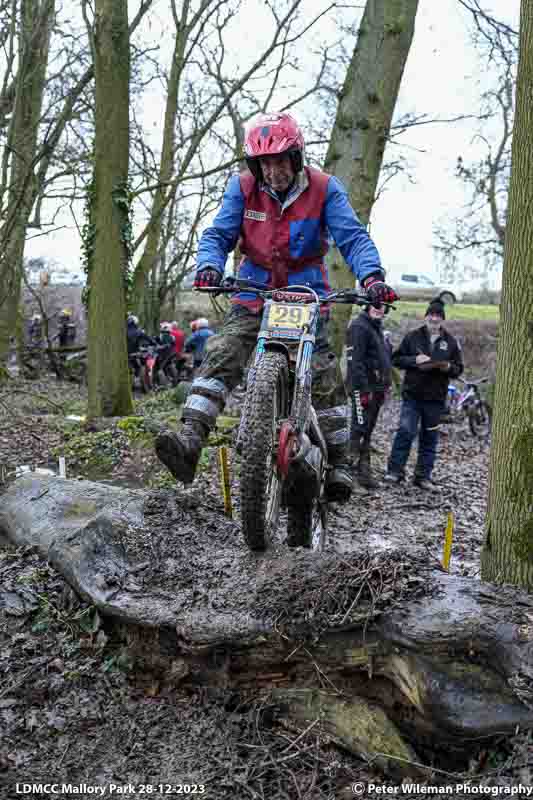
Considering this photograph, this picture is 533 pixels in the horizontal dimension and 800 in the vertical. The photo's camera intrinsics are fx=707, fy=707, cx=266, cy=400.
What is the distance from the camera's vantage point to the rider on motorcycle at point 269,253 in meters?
4.09

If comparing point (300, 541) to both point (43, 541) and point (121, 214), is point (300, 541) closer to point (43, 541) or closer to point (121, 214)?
point (43, 541)

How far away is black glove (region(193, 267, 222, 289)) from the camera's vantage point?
13.2ft

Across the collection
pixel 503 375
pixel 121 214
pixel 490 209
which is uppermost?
pixel 490 209

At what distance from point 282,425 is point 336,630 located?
3.73 ft

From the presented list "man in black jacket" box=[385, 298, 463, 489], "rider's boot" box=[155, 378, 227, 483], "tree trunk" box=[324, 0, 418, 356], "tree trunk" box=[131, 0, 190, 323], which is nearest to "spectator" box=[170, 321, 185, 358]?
"tree trunk" box=[131, 0, 190, 323]

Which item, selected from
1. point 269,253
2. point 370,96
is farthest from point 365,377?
point 269,253

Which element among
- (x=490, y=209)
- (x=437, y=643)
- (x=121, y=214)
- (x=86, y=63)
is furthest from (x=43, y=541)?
(x=490, y=209)

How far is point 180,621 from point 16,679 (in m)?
0.75

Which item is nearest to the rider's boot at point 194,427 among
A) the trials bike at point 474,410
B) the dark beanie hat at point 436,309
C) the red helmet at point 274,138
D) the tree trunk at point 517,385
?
the red helmet at point 274,138

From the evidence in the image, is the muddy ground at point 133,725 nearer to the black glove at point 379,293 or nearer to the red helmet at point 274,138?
the black glove at point 379,293

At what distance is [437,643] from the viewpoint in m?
2.61

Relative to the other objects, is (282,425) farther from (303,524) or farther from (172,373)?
(172,373)

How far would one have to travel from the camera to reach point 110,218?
375 inches

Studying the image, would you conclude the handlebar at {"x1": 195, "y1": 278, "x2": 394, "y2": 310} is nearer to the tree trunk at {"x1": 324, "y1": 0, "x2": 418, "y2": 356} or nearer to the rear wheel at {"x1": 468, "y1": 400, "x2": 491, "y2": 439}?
the tree trunk at {"x1": 324, "y1": 0, "x2": 418, "y2": 356}
